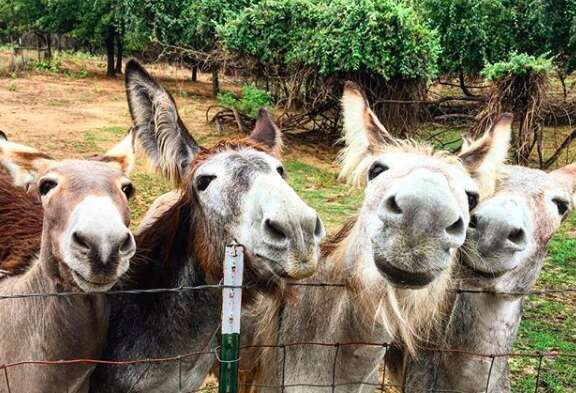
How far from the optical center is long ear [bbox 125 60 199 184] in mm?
3182

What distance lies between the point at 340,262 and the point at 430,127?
12.4 metres

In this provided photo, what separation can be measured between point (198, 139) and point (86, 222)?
526 inches

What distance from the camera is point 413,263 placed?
7.68 feet

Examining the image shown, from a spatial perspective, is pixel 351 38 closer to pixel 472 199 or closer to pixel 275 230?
pixel 472 199

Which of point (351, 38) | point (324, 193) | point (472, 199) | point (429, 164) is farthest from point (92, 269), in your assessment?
point (351, 38)

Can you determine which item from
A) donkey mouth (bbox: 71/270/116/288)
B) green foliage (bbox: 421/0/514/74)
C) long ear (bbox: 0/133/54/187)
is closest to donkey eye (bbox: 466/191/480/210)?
A: donkey mouth (bbox: 71/270/116/288)

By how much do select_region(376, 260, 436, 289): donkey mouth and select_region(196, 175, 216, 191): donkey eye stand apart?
39.9 inches

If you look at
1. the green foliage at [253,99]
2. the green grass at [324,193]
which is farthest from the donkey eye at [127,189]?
the green foliage at [253,99]

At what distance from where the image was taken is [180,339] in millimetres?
3109

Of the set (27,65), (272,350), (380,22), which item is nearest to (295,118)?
(380,22)

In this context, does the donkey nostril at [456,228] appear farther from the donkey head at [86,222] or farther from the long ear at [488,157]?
the donkey head at [86,222]

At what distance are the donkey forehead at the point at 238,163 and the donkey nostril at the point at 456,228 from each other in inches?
37.8

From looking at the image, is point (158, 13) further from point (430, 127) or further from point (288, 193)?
point (288, 193)

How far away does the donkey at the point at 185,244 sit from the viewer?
2.78 meters
